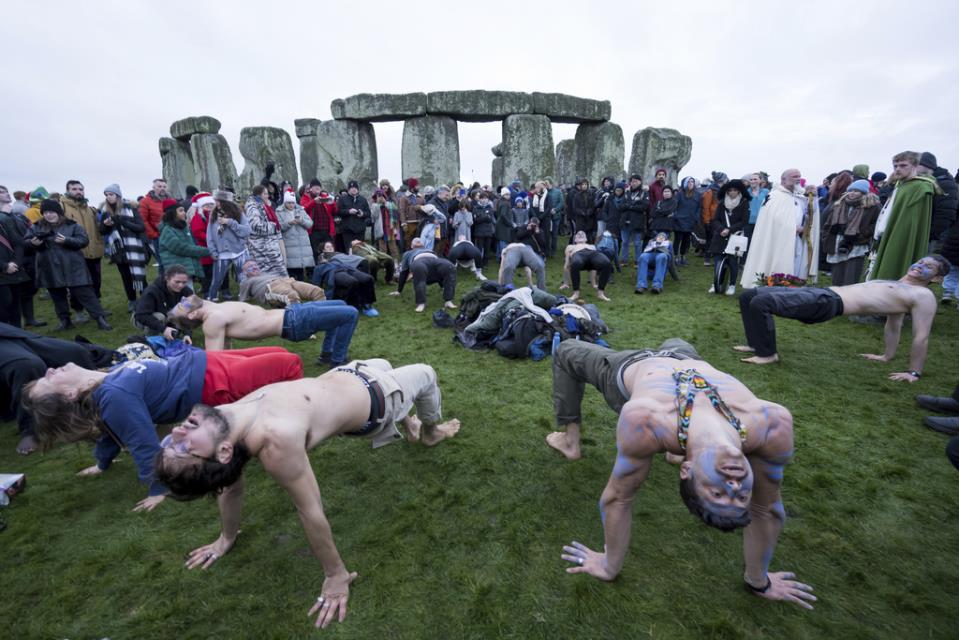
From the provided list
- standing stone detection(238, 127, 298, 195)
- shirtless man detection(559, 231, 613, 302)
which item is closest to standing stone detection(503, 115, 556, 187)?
standing stone detection(238, 127, 298, 195)

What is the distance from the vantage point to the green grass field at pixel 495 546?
1927 millimetres

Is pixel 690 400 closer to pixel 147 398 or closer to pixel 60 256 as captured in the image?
pixel 147 398

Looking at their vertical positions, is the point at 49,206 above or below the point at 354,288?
above

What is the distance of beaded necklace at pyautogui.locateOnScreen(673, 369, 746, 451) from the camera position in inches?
64.6

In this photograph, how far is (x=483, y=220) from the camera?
32.6ft

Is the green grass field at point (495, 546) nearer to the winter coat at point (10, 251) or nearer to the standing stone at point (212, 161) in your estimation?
the winter coat at point (10, 251)

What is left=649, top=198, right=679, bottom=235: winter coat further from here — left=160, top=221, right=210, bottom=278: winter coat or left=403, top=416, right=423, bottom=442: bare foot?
left=160, top=221, right=210, bottom=278: winter coat

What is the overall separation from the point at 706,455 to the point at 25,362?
432cm

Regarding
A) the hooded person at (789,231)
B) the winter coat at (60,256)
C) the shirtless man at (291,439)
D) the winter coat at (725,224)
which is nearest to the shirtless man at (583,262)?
the winter coat at (725,224)

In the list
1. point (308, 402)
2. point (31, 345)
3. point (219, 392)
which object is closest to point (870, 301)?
point (308, 402)

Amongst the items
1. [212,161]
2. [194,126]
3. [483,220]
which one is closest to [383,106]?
[212,161]

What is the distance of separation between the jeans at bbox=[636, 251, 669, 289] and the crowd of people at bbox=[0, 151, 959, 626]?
1.6 inches

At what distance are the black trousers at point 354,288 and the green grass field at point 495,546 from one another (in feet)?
11.6

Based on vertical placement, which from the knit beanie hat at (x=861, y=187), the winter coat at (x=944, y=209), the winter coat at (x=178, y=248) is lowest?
the winter coat at (x=178, y=248)
